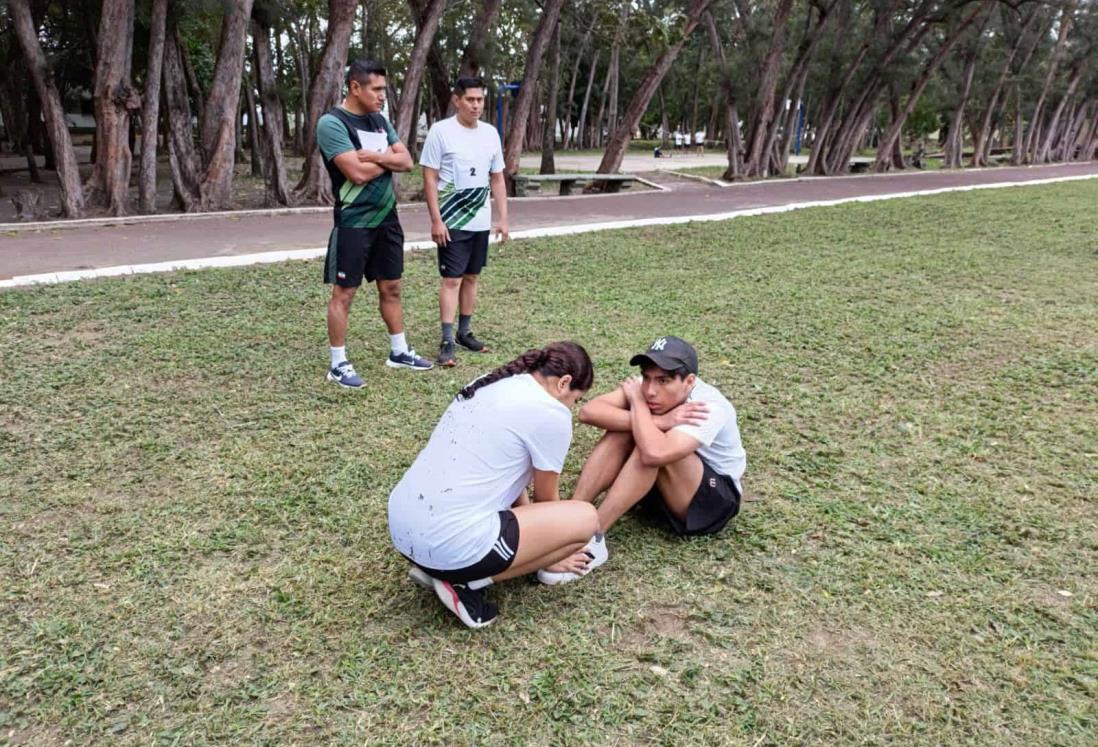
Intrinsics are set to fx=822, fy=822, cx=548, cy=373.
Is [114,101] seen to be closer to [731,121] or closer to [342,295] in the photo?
[342,295]

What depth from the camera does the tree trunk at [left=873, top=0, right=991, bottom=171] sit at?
2083 centimetres

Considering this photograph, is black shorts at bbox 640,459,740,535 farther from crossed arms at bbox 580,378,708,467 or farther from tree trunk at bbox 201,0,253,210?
tree trunk at bbox 201,0,253,210

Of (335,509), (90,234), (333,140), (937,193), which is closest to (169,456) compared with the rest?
(335,509)

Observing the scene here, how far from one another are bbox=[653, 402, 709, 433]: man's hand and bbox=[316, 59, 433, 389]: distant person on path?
2.30 meters

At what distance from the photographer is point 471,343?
5.68 metres

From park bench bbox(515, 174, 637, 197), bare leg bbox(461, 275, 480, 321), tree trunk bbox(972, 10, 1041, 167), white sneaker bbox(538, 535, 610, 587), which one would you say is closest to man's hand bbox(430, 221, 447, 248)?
bare leg bbox(461, 275, 480, 321)

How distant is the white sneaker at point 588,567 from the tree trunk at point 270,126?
11.2 meters

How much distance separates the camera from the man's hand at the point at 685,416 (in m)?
3.07

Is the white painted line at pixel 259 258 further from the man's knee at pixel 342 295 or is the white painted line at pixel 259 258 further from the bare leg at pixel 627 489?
the bare leg at pixel 627 489

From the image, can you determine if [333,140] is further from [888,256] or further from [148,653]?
[888,256]

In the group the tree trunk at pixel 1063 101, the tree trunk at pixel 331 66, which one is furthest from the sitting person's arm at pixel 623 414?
the tree trunk at pixel 1063 101

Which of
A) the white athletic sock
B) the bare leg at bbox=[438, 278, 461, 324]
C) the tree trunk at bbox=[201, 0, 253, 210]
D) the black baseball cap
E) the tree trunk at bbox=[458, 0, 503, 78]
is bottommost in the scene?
the white athletic sock

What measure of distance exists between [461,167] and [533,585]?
9.83ft

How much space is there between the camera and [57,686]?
247 centimetres
